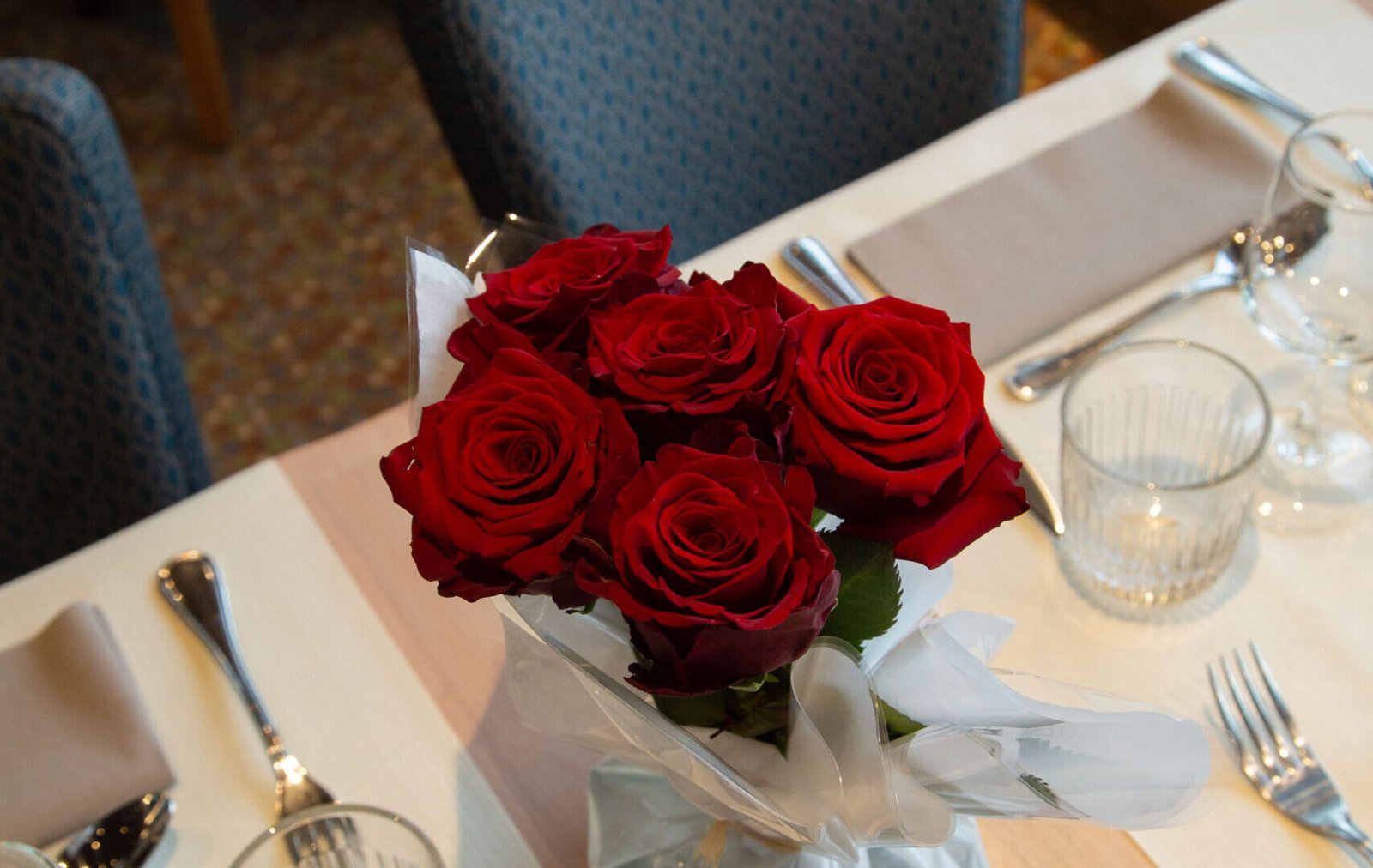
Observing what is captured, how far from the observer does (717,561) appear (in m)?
0.41

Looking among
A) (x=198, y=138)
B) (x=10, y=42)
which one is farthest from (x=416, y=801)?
(x=10, y=42)

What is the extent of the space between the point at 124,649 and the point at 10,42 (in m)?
2.05

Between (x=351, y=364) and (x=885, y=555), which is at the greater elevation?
(x=885, y=555)

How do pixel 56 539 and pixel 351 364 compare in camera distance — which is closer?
pixel 56 539

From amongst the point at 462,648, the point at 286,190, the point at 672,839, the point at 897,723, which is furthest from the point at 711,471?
the point at 286,190

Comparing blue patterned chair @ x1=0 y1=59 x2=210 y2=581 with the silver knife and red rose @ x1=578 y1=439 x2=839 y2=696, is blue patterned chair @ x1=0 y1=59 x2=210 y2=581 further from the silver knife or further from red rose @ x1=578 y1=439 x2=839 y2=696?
red rose @ x1=578 y1=439 x2=839 y2=696

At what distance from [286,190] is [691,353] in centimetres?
191

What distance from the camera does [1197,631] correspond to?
28.1 inches

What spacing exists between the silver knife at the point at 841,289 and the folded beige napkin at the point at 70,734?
0.45 meters

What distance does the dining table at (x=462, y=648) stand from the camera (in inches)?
26.3

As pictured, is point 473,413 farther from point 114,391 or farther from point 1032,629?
point 114,391

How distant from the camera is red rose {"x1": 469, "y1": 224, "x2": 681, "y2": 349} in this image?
19.2 inches

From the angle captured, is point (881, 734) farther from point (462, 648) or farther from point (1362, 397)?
point (1362, 397)

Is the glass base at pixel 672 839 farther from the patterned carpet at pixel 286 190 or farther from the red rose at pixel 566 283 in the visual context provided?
the patterned carpet at pixel 286 190
